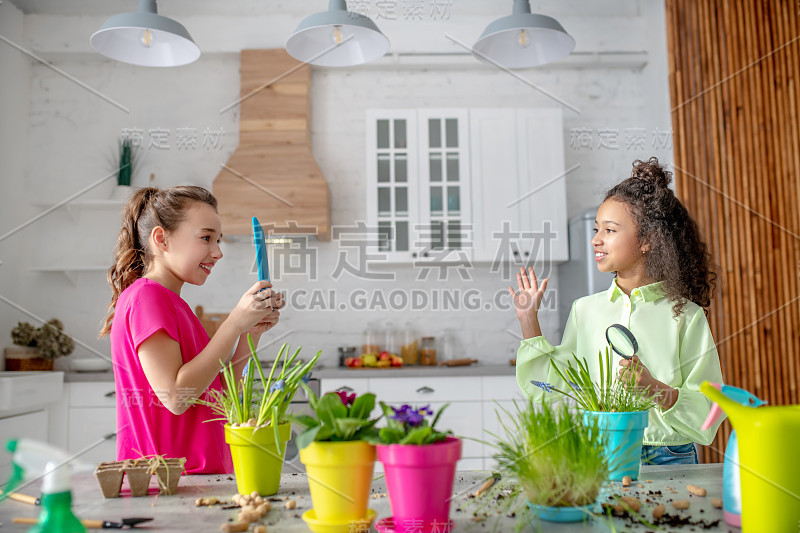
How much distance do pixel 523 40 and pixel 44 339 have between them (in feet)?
10.6

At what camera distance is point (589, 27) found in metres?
4.23

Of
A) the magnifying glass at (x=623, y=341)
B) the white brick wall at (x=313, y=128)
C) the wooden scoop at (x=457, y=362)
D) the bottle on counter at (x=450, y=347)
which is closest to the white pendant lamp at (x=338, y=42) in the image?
the magnifying glass at (x=623, y=341)

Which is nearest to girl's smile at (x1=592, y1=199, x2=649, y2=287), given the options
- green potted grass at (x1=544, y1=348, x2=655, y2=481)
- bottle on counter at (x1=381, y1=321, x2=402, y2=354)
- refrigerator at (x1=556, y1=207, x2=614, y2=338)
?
green potted grass at (x1=544, y1=348, x2=655, y2=481)

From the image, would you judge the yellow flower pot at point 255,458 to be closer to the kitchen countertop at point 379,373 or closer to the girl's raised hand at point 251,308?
the girl's raised hand at point 251,308

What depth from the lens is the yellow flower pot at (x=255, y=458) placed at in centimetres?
102

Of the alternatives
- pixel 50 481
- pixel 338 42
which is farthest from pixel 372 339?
pixel 50 481

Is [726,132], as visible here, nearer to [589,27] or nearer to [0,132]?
[589,27]

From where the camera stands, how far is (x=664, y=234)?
172 cm

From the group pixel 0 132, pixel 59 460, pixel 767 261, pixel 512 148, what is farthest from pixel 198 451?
pixel 0 132

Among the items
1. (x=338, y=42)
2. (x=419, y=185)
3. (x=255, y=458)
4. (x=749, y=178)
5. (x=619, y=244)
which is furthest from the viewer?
(x=419, y=185)

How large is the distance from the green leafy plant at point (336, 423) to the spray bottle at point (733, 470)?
0.48 m

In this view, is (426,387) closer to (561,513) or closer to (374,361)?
(374,361)

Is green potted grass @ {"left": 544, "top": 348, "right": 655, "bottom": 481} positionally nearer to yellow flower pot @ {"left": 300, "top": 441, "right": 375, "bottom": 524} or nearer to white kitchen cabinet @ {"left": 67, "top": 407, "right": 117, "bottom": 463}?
yellow flower pot @ {"left": 300, "top": 441, "right": 375, "bottom": 524}

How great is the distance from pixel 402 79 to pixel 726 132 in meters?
2.11
